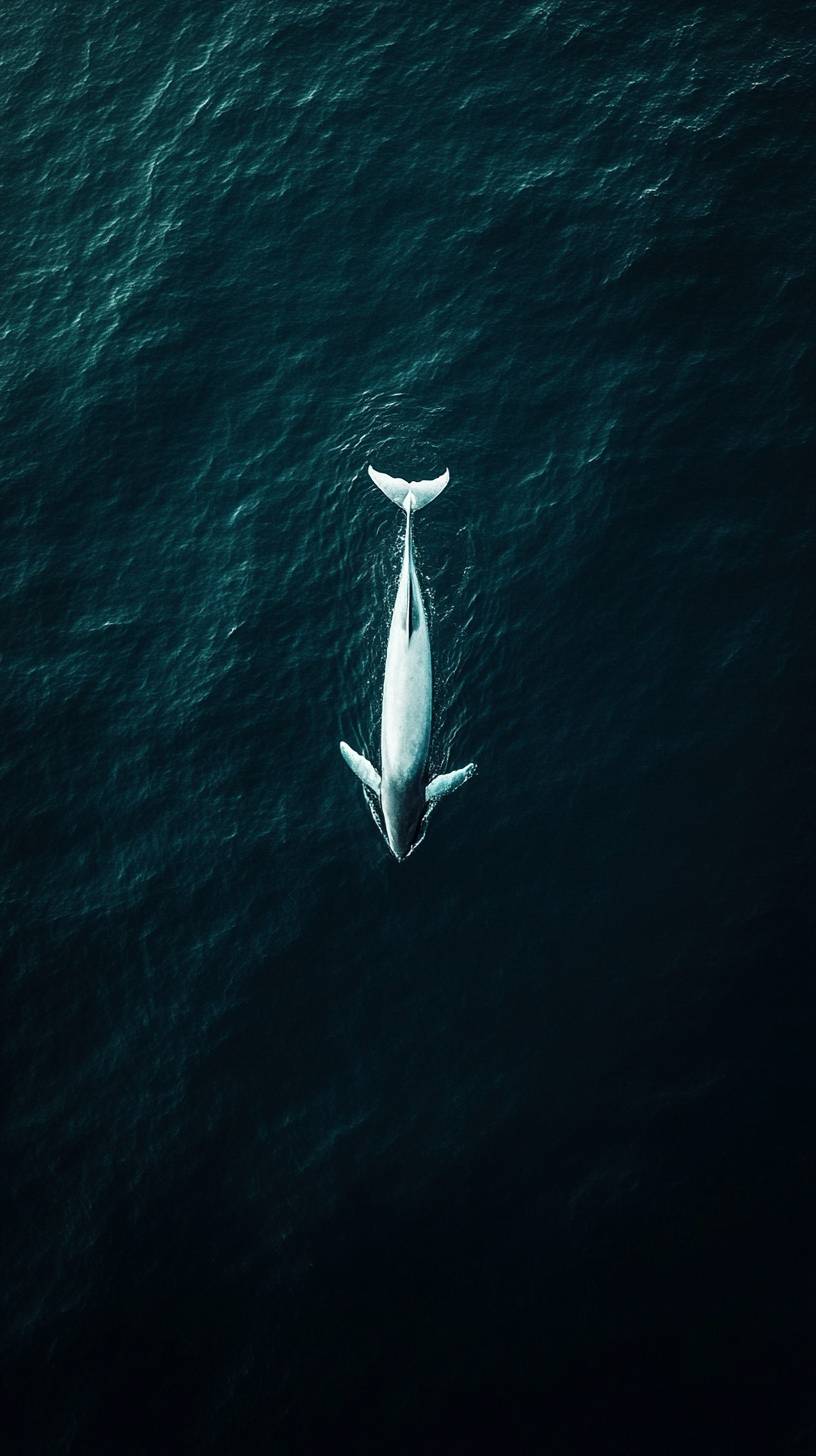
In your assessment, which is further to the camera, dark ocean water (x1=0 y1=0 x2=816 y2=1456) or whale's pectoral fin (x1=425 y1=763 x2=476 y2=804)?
whale's pectoral fin (x1=425 y1=763 x2=476 y2=804)

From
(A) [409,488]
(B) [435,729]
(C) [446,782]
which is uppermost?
(A) [409,488]

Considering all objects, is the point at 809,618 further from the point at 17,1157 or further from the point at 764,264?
the point at 17,1157

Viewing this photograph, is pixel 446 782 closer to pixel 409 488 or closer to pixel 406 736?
pixel 406 736

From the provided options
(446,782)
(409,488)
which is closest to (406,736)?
(446,782)

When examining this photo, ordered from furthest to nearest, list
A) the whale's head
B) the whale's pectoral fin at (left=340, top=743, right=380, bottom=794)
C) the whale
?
the whale's pectoral fin at (left=340, top=743, right=380, bottom=794) → the whale → the whale's head

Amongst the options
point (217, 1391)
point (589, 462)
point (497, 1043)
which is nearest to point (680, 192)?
point (589, 462)

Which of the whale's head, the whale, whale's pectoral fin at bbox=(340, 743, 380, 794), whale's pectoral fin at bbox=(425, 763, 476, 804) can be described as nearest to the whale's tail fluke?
the whale

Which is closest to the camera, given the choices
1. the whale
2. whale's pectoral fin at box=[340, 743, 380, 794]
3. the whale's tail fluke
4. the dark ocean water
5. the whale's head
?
the dark ocean water

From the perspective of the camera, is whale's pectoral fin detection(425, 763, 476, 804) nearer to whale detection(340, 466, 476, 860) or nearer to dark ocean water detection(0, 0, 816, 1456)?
whale detection(340, 466, 476, 860)
